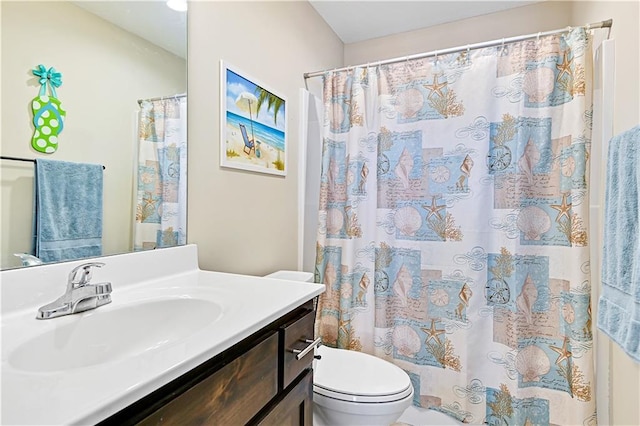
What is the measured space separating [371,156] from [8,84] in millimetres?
1529

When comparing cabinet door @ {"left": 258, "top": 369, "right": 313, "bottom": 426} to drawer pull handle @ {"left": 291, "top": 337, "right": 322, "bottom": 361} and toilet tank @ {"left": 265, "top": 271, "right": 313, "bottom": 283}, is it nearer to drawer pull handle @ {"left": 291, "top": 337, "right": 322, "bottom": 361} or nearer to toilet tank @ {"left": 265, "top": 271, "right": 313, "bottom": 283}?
drawer pull handle @ {"left": 291, "top": 337, "right": 322, "bottom": 361}

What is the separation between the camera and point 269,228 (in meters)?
1.76

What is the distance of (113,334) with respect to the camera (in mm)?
809

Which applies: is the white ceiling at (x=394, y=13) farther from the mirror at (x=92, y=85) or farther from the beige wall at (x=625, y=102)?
the mirror at (x=92, y=85)

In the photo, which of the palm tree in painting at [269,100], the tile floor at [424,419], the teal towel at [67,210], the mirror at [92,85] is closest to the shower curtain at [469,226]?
the tile floor at [424,419]

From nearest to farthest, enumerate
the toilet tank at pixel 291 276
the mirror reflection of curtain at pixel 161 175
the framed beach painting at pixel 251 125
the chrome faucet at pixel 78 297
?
the chrome faucet at pixel 78 297 < the mirror reflection of curtain at pixel 161 175 < the framed beach painting at pixel 251 125 < the toilet tank at pixel 291 276

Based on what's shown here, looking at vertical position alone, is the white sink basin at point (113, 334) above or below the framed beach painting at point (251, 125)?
below

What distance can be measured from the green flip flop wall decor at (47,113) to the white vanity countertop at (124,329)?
1.04 ft

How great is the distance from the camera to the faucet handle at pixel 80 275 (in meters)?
0.80

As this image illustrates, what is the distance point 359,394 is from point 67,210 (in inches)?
47.2

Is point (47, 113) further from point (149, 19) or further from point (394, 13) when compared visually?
point (394, 13)

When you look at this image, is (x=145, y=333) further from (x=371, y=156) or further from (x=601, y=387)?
(x=601, y=387)

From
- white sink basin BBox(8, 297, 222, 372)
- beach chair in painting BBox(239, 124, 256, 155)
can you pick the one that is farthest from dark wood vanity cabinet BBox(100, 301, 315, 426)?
beach chair in painting BBox(239, 124, 256, 155)

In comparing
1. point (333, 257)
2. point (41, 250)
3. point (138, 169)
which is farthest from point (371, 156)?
point (41, 250)
